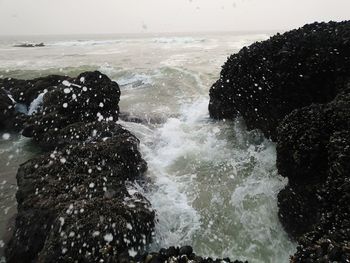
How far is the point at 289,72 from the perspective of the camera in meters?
7.56

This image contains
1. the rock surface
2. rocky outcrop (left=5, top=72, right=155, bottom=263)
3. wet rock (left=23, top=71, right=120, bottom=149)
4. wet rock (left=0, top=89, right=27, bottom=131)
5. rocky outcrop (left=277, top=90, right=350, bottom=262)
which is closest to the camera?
rocky outcrop (left=277, top=90, right=350, bottom=262)

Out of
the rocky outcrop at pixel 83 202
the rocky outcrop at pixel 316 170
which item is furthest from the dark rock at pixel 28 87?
the rocky outcrop at pixel 316 170

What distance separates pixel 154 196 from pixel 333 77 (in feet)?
13.4

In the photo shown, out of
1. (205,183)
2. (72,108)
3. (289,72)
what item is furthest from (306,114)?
(72,108)

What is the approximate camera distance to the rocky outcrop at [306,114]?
13.0 ft

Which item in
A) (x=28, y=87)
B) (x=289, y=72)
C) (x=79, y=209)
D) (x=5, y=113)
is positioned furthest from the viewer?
(x=28, y=87)

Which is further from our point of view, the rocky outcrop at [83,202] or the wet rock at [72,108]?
the wet rock at [72,108]

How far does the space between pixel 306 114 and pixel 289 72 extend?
225 cm

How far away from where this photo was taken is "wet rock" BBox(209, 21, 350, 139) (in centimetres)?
727

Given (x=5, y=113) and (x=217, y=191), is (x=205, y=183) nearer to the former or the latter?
(x=217, y=191)

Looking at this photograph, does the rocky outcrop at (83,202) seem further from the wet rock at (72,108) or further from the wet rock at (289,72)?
the wet rock at (289,72)

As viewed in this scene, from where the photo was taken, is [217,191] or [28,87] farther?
[28,87]

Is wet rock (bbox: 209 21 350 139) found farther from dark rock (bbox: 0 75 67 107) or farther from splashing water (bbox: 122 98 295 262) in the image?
dark rock (bbox: 0 75 67 107)

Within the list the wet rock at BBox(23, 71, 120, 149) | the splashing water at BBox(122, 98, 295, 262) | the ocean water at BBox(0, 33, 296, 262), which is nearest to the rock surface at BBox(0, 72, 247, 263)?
the wet rock at BBox(23, 71, 120, 149)
